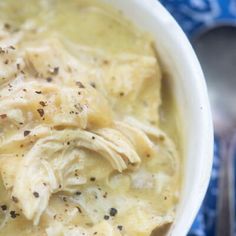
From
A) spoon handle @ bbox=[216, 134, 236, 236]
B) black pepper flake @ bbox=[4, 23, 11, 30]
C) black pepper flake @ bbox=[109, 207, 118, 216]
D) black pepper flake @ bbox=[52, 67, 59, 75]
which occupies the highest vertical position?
black pepper flake @ bbox=[4, 23, 11, 30]

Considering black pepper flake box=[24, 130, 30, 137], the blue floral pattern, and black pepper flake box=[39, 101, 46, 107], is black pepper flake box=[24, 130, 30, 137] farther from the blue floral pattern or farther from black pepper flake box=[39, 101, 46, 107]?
the blue floral pattern

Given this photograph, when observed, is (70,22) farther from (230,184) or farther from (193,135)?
(230,184)

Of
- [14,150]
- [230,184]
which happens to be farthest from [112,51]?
[230,184]

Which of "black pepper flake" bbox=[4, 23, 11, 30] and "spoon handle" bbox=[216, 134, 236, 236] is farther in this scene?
"spoon handle" bbox=[216, 134, 236, 236]

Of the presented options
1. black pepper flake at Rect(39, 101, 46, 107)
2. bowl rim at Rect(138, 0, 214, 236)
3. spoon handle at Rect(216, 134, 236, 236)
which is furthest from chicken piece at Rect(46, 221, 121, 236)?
spoon handle at Rect(216, 134, 236, 236)

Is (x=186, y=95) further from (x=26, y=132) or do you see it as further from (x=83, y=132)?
(x=26, y=132)
